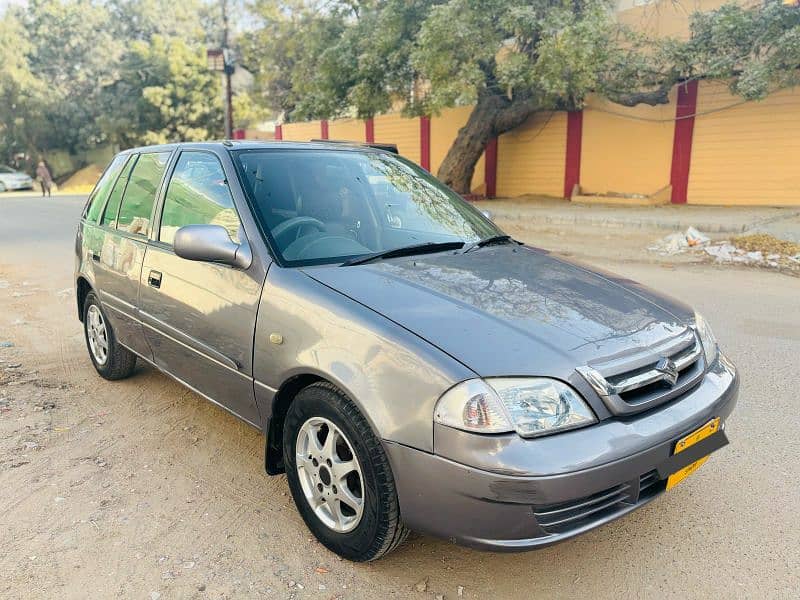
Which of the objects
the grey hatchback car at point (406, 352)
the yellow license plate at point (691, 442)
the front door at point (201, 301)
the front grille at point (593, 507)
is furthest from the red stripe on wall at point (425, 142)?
the front grille at point (593, 507)

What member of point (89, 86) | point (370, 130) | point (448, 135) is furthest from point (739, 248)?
point (89, 86)

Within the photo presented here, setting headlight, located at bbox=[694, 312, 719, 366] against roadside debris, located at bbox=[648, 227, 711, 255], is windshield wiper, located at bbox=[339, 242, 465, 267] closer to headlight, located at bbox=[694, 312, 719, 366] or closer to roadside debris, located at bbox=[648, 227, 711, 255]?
headlight, located at bbox=[694, 312, 719, 366]

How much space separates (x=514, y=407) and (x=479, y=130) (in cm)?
1513

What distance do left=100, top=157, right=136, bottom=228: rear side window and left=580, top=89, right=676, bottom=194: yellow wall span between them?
1352cm

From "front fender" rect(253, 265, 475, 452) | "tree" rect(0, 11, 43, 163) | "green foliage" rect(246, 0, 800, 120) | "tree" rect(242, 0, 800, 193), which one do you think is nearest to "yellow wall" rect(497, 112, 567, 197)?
"tree" rect(242, 0, 800, 193)

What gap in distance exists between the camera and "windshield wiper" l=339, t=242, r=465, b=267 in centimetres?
295

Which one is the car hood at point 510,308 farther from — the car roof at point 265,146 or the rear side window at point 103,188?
the rear side window at point 103,188

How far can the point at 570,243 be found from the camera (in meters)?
11.9

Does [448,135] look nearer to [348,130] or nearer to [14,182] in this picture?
[348,130]

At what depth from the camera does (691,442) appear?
2.44 m

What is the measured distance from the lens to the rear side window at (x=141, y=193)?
12.6 feet

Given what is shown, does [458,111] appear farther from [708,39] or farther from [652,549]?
[652,549]

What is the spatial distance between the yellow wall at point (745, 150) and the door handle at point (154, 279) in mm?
13767

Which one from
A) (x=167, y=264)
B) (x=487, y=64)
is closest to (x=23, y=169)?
(x=487, y=64)
